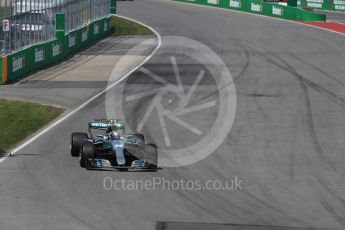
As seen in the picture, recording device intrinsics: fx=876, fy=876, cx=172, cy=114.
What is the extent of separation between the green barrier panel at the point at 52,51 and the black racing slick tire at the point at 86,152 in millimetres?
16097

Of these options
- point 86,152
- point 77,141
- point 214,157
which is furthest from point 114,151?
point 214,157

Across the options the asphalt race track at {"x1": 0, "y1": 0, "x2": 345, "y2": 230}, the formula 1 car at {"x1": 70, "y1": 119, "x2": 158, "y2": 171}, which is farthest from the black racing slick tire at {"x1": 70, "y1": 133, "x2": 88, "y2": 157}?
the asphalt race track at {"x1": 0, "y1": 0, "x2": 345, "y2": 230}

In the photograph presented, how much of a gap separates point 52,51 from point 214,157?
21668 millimetres

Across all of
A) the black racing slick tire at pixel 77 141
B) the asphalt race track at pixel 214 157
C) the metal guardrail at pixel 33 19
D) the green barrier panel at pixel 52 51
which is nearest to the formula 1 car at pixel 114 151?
the black racing slick tire at pixel 77 141

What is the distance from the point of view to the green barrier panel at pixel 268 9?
66312 millimetres

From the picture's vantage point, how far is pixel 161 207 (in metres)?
17.2

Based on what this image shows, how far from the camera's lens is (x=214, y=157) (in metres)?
22.2

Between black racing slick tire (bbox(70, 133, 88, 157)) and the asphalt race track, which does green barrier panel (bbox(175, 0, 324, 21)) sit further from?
black racing slick tire (bbox(70, 133, 88, 157))

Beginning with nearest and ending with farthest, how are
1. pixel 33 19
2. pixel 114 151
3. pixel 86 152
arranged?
1. pixel 86 152
2. pixel 114 151
3. pixel 33 19

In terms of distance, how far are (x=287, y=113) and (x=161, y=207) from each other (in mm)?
13475

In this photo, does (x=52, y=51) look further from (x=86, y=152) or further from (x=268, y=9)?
(x=268, y=9)

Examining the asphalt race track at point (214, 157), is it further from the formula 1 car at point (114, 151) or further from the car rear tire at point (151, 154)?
the car rear tire at point (151, 154)

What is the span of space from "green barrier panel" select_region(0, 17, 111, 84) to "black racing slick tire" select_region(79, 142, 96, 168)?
52.8 ft

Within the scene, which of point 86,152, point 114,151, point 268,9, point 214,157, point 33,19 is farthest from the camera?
point 268,9
